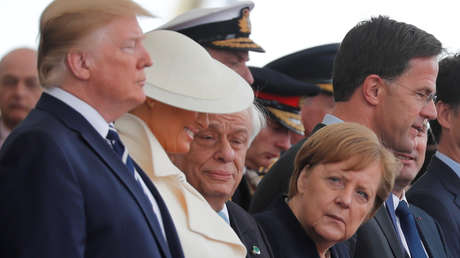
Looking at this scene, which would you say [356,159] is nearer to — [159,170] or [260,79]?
[159,170]

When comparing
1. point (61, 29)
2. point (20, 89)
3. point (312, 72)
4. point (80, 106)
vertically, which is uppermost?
point (61, 29)

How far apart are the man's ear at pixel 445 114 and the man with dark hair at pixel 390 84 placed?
33.8 inches

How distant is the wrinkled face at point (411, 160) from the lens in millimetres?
4605

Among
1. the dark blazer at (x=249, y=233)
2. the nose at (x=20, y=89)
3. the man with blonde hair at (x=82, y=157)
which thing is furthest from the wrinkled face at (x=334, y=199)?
the nose at (x=20, y=89)

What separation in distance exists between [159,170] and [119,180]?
0.46 metres

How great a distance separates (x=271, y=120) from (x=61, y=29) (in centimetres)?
326

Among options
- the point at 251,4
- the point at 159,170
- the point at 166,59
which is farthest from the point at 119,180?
the point at 251,4

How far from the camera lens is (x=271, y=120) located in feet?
18.8

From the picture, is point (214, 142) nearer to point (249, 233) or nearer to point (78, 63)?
point (249, 233)

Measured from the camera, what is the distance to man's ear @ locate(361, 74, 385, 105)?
444 centimetres

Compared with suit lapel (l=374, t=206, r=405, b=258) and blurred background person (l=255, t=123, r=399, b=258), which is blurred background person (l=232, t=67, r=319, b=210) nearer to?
suit lapel (l=374, t=206, r=405, b=258)

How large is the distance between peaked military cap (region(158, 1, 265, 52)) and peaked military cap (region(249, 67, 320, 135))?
73 cm

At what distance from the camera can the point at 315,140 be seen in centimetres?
369

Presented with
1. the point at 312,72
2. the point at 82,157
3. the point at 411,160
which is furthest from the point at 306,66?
the point at 82,157
